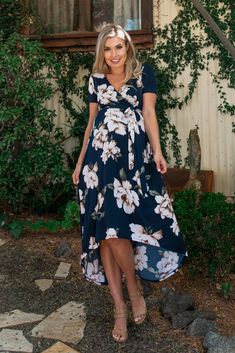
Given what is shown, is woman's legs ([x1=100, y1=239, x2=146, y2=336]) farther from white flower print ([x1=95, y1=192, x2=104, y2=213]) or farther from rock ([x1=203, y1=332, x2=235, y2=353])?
rock ([x1=203, y1=332, x2=235, y2=353])

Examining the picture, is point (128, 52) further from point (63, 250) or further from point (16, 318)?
point (63, 250)

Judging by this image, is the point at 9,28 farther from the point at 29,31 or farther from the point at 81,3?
the point at 81,3

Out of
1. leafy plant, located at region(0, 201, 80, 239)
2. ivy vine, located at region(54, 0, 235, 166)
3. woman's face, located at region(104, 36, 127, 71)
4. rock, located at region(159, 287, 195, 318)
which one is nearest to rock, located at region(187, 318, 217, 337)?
rock, located at region(159, 287, 195, 318)

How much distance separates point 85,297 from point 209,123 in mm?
2650

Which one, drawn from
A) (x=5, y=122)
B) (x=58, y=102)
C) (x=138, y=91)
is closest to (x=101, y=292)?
(x=138, y=91)

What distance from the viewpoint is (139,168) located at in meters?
3.23

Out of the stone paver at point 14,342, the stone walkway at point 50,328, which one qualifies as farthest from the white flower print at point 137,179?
the stone paver at point 14,342

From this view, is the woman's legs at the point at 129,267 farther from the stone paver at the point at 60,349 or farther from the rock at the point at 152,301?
the stone paver at the point at 60,349

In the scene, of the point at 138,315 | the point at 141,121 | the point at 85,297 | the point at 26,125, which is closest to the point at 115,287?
the point at 138,315

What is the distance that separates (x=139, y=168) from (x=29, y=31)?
128 inches

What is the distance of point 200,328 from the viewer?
338 centimetres

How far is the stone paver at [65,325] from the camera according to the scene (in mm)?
3445

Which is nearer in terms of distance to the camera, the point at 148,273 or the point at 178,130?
the point at 148,273

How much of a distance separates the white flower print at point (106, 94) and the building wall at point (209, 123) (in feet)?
8.72
